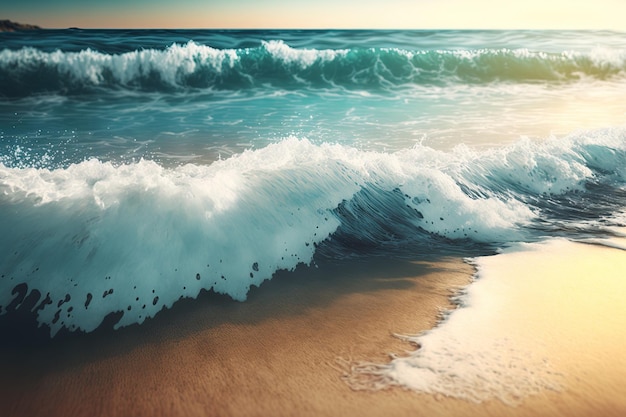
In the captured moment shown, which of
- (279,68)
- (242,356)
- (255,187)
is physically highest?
(255,187)

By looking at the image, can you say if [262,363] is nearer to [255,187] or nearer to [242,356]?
[242,356]

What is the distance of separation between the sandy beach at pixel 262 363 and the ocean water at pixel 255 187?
265 millimetres

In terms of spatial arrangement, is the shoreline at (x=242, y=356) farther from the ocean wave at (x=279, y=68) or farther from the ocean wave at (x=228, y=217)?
the ocean wave at (x=279, y=68)

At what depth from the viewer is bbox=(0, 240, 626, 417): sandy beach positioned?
2.01m

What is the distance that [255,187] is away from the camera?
4031 millimetres

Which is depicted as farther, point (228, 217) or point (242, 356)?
point (228, 217)

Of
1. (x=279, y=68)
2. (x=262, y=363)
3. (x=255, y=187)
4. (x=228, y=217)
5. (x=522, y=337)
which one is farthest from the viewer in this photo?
(x=279, y=68)

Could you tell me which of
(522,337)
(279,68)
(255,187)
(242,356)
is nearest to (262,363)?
(242,356)

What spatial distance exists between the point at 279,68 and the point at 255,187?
15.8 meters

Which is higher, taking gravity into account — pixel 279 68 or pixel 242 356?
pixel 279 68

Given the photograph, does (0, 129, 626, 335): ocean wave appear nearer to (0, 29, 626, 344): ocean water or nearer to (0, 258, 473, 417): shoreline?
(0, 29, 626, 344): ocean water

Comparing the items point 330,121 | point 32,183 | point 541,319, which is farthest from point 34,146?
point 541,319

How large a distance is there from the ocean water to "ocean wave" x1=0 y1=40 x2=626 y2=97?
1332 millimetres

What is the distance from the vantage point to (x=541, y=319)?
270 centimetres
